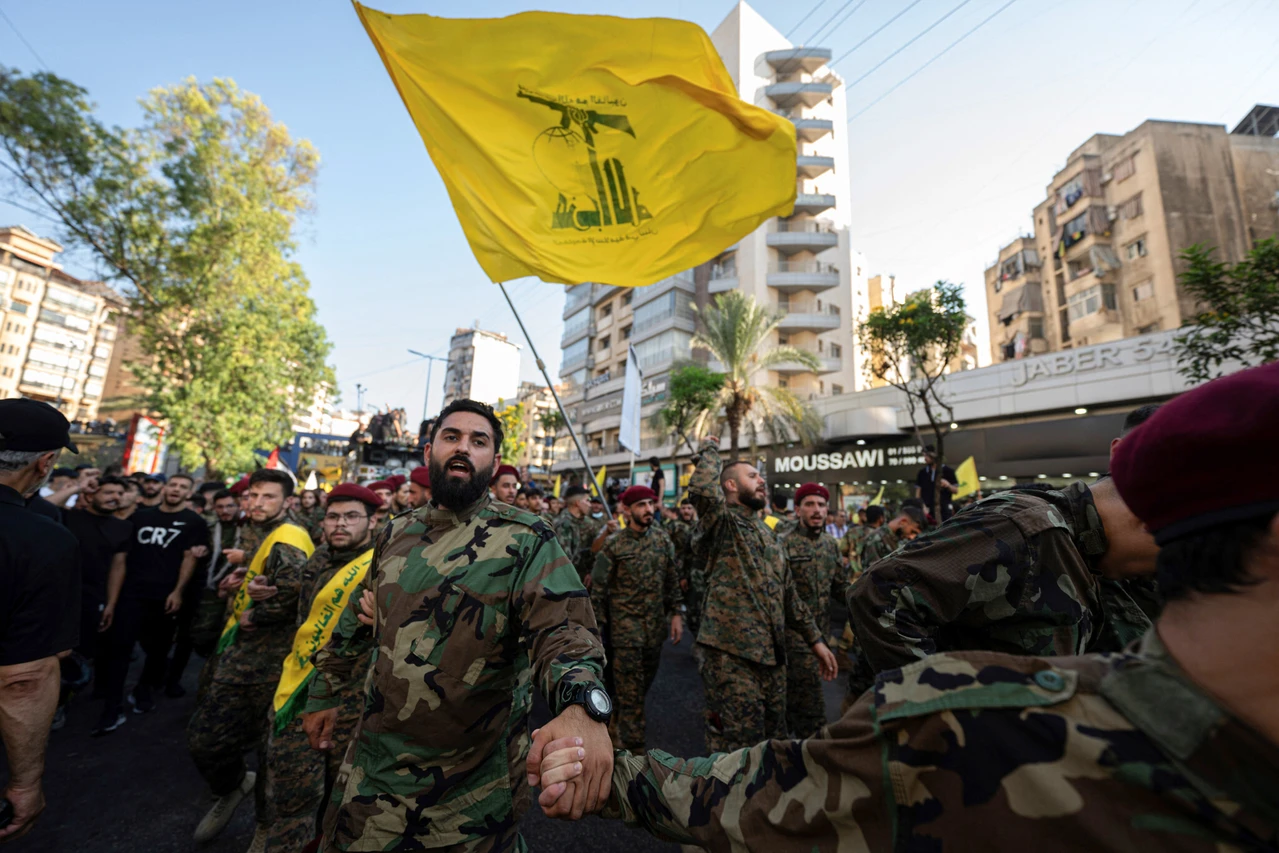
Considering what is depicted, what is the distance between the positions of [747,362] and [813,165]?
73.1 feet

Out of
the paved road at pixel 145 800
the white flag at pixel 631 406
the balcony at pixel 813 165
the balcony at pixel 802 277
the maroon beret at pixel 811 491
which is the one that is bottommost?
the paved road at pixel 145 800

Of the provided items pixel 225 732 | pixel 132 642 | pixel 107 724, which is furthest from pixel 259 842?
pixel 132 642

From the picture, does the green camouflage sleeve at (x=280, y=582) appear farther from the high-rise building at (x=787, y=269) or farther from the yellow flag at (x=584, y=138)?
the high-rise building at (x=787, y=269)

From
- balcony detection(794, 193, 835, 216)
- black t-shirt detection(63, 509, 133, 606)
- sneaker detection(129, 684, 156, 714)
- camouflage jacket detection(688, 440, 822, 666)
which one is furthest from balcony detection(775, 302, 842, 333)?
sneaker detection(129, 684, 156, 714)

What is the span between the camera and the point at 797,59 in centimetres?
3941

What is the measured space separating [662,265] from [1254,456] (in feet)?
12.7

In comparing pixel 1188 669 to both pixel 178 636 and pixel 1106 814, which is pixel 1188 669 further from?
pixel 178 636

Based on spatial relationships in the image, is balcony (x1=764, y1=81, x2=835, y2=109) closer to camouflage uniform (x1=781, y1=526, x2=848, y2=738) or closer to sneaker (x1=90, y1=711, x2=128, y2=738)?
camouflage uniform (x1=781, y1=526, x2=848, y2=738)

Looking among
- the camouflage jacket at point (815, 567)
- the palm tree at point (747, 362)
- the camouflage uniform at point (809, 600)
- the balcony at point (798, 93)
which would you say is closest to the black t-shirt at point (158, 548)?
the camouflage uniform at point (809, 600)

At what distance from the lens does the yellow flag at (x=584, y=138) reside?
3996 millimetres

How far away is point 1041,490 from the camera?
2.04 meters

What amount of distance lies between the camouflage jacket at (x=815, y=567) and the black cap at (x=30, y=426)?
491 centimetres

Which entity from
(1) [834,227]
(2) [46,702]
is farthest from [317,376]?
(1) [834,227]

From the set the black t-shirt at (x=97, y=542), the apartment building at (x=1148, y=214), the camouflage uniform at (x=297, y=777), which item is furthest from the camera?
the apartment building at (x=1148, y=214)
